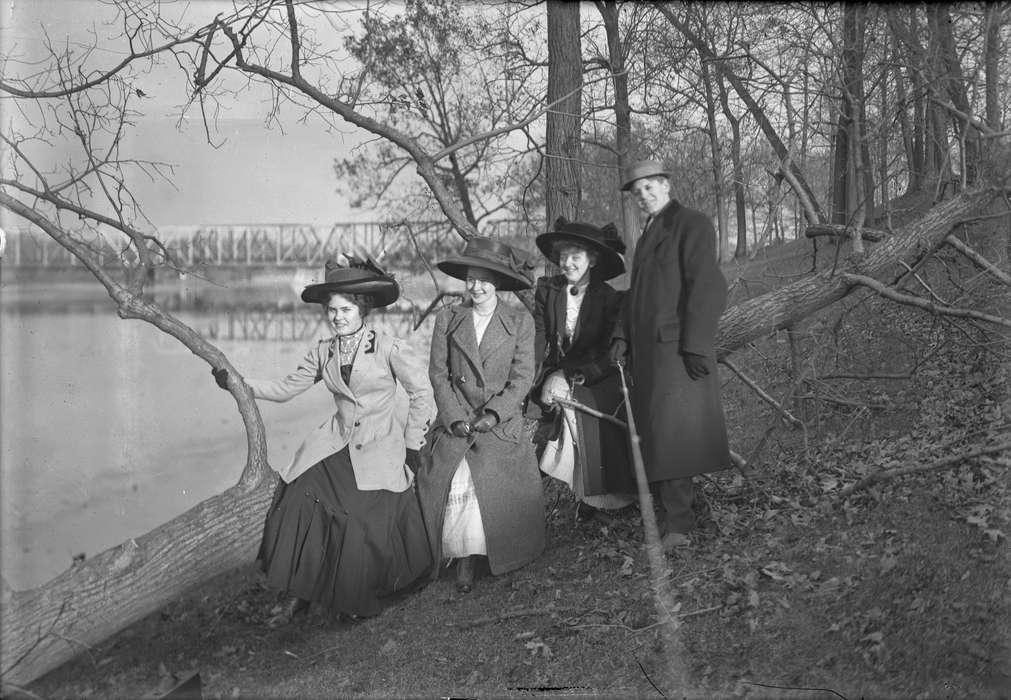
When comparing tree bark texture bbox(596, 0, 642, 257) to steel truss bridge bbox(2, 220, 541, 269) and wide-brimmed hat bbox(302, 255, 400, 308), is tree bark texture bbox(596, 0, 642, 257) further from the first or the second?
wide-brimmed hat bbox(302, 255, 400, 308)

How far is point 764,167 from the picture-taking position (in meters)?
8.24

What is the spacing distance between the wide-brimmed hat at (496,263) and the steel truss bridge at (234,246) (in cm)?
68

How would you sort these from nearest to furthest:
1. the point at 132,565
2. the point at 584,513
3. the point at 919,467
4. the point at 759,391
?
1. the point at 919,467
2. the point at 132,565
3. the point at 584,513
4. the point at 759,391

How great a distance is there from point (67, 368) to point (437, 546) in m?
2.53

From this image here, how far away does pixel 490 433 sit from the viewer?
18.1ft

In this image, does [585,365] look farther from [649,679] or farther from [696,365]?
[649,679]

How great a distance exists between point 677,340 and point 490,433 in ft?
4.00

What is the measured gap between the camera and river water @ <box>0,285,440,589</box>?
16.8 ft

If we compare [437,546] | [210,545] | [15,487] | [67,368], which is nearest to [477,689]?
[437,546]

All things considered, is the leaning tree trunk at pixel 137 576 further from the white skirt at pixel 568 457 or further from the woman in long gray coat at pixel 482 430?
the white skirt at pixel 568 457

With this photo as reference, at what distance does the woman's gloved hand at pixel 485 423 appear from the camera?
5445 mm

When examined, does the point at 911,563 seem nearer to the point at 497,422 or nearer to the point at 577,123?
the point at 497,422

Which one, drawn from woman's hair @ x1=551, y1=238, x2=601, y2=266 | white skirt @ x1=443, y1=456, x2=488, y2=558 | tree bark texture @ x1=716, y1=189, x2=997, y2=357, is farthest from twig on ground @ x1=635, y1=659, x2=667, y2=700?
tree bark texture @ x1=716, y1=189, x2=997, y2=357

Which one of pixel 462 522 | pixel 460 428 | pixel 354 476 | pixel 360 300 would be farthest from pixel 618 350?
pixel 354 476
